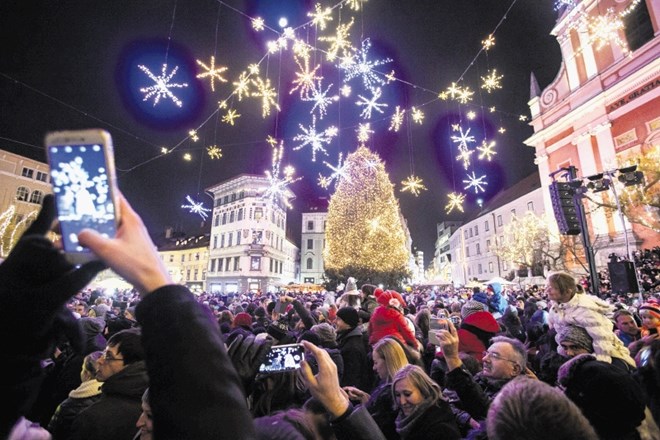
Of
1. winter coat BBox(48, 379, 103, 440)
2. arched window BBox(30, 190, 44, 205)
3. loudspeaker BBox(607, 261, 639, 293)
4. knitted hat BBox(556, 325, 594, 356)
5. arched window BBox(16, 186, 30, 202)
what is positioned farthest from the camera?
arched window BBox(30, 190, 44, 205)

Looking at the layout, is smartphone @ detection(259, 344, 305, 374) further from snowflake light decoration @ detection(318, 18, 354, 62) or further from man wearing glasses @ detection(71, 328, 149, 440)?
snowflake light decoration @ detection(318, 18, 354, 62)

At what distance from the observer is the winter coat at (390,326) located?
15.8 ft

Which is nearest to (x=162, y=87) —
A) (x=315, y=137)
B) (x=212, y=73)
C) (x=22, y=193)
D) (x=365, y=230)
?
(x=212, y=73)

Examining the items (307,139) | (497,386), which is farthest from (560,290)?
(307,139)

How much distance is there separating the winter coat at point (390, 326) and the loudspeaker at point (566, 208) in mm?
7821

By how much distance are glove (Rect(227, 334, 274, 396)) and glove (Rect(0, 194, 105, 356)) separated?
175 cm

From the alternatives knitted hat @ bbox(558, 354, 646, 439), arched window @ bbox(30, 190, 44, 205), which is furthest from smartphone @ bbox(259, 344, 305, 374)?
arched window @ bbox(30, 190, 44, 205)

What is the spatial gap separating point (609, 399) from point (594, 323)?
2.21m

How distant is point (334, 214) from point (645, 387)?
26.9m

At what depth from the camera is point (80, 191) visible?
103 centimetres

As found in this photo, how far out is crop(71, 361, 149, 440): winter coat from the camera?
87.7 inches

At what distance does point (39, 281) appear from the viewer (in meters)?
0.83

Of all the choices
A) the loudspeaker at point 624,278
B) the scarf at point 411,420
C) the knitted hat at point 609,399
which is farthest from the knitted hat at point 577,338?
the loudspeaker at point 624,278

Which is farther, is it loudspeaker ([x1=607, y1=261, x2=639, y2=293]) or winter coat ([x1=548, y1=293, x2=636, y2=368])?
loudspeaker ([x1=607, y1=261, x2=639, y2=293])
